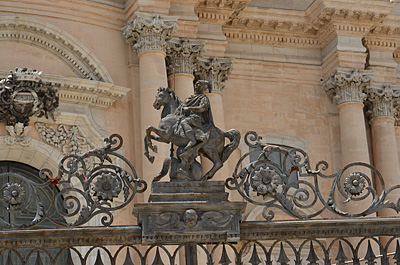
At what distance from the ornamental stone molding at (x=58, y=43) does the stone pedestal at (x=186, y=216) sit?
786 centimetres

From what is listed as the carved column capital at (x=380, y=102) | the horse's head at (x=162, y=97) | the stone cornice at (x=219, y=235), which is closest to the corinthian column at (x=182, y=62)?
the carved column capital at (x=380, y=102)

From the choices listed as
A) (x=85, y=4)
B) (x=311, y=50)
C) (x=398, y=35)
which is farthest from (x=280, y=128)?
(x=85, y=4)

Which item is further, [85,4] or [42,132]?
[85,4]

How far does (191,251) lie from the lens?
11.1 metres

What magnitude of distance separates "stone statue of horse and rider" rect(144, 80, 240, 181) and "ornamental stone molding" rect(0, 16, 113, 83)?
7.33 meters

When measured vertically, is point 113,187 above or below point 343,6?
below

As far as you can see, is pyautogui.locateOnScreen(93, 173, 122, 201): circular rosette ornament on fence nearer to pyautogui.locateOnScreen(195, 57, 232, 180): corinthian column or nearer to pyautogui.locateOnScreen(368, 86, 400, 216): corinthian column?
pyautogui.locateOnScreen(195, 57, 232, 180): corinthian column

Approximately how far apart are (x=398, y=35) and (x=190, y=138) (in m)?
12.7

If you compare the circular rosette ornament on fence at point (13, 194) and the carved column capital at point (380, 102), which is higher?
the carved column capital at point (380, 102)

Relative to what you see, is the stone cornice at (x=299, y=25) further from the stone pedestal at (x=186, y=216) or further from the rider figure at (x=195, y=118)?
the stone pedestal at (x=186, y=216)

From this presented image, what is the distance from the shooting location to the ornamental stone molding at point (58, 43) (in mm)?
18109

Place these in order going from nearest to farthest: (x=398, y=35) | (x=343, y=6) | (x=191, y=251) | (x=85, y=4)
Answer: (x=191, y=251), (x=85, y=4), (x=343, y=6), (x=398, y=35)

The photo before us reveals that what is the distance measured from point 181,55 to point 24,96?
359 cm

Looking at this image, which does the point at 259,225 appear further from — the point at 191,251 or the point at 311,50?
the point at 311,50
